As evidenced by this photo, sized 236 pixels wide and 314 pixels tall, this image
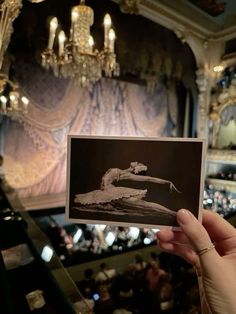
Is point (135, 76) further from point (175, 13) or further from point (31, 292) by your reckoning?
point (31, 292)

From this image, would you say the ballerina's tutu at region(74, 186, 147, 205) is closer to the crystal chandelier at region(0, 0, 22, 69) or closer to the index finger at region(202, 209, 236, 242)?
the index finger at region(202, 209, 236, 242)

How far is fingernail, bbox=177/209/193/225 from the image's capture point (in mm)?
516

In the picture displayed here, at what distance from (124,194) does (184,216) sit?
14cm

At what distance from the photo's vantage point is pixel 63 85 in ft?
12.3

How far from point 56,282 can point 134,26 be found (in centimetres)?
302

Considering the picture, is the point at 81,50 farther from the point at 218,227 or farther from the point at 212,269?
the point at 212,269

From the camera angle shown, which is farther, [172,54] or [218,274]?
[172,54]

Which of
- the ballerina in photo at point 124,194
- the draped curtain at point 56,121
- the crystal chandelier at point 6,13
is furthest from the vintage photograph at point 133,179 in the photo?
the draped curtain at point 56,121

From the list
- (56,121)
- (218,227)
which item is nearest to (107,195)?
(218,227)

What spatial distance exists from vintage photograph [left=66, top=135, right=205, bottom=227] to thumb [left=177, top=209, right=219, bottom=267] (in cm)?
3

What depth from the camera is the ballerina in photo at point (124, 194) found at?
1.82 feet

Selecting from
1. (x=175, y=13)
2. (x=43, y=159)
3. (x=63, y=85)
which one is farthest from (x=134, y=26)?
(x=43, y=159)

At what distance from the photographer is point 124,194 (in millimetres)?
565

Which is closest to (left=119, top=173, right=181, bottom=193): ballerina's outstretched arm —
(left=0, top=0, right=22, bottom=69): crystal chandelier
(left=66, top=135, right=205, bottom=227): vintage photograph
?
(left=66, top=135, right=205, bottom=227): vintage photograph
